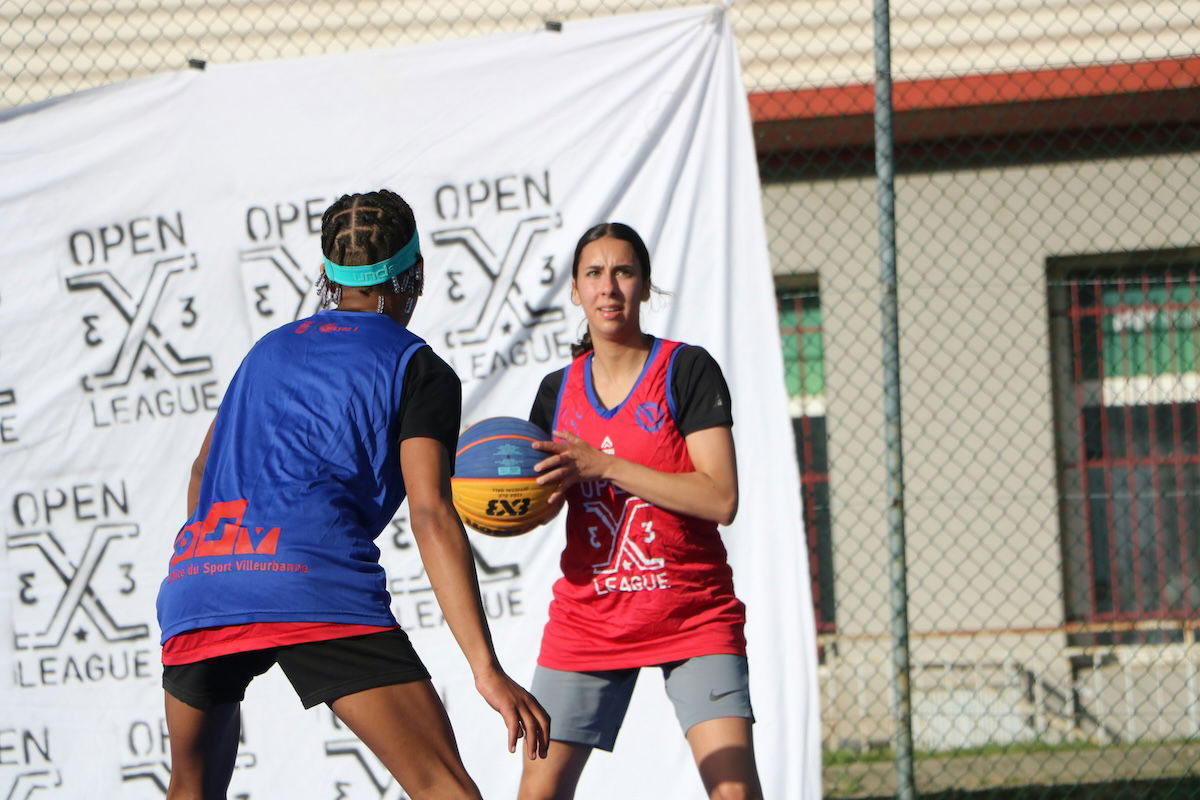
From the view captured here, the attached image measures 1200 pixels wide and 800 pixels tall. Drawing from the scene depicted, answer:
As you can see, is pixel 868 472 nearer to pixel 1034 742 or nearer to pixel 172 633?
pixel 1034 742

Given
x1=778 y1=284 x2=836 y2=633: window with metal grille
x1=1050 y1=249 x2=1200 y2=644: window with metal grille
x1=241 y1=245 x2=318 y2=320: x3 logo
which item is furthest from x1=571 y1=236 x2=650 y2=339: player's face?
x1=1050 y1=249 x2=1200 y2=644: window with metal grille

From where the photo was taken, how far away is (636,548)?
3.51 metres

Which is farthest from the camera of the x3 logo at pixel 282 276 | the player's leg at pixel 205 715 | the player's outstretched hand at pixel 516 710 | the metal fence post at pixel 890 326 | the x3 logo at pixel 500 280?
the x3 logo at pixel 282 276

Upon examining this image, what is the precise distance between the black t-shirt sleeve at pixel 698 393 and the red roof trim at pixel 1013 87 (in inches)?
134

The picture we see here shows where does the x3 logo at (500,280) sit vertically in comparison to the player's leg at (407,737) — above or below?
above

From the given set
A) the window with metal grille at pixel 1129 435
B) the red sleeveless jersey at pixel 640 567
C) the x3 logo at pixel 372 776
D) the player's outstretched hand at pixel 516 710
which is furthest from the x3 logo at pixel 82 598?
the window with metal grille at pixel 1129 435

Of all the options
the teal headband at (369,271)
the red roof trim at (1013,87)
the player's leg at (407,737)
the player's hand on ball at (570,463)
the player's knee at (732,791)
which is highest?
the red roof trim at (1013,87)

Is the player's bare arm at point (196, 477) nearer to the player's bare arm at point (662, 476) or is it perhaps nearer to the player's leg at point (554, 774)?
the player's bare arm at point (662, 476)

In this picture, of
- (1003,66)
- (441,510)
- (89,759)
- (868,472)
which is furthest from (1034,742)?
(441,510)

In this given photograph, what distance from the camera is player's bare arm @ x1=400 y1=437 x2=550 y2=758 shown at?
246 centimetres

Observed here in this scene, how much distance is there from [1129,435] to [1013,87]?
1.97 metres

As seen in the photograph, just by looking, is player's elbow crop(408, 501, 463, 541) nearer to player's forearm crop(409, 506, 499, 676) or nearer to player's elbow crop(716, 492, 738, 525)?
player's forearm crop(409, 506, 499, 676)

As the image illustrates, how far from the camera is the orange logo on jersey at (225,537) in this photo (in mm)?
2613

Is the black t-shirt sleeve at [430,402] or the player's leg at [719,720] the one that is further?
the player's leg at [719,720]
